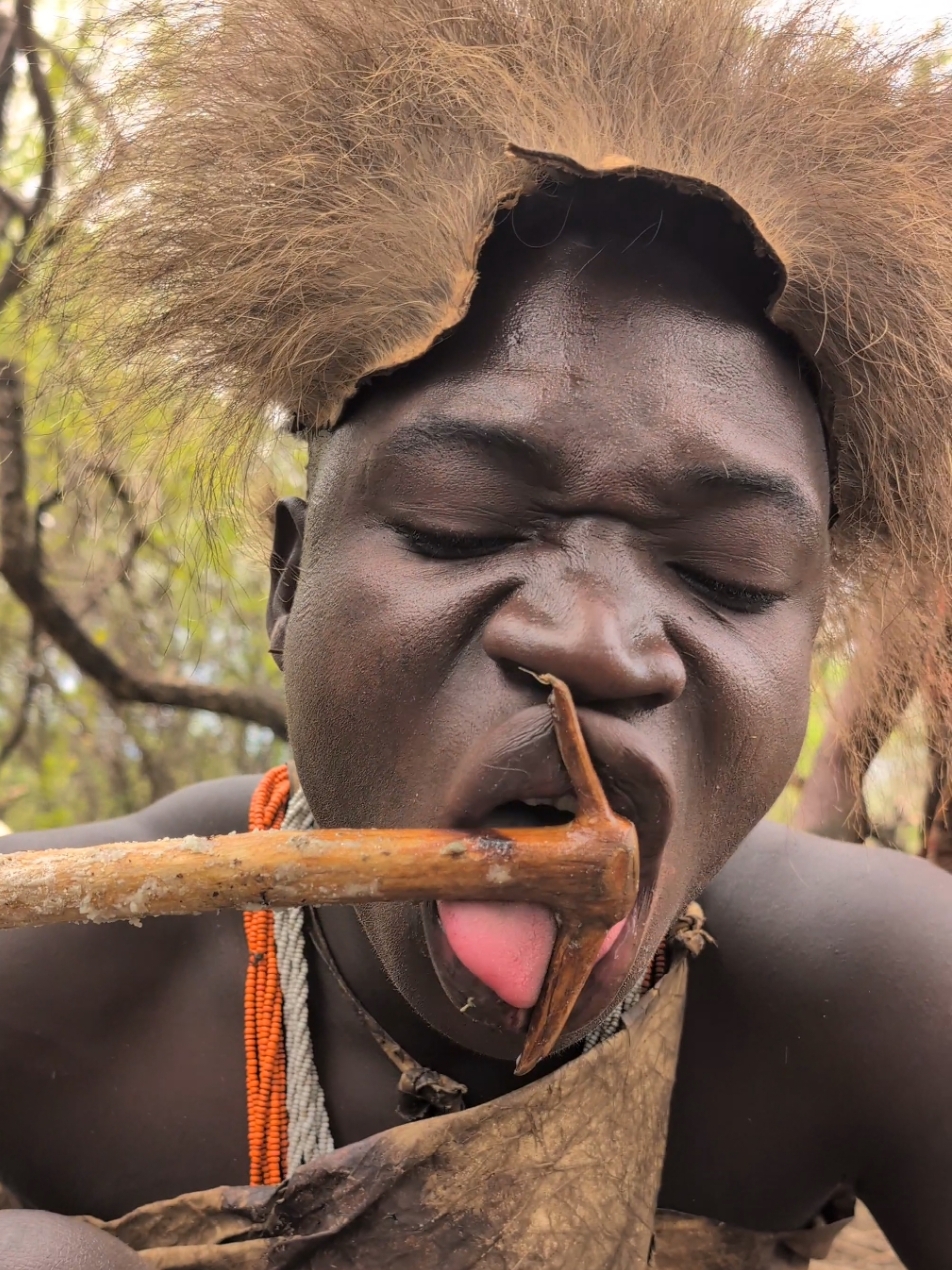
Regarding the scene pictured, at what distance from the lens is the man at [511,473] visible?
3.50 feet

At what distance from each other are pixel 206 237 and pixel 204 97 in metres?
0.15

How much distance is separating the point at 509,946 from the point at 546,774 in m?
0.14

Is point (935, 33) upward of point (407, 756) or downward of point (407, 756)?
upward

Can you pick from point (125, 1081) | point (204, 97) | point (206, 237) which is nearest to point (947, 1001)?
point (125, 1081)

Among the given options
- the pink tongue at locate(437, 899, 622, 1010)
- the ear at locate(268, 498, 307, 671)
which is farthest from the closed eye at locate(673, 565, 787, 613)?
the ear at locate(268, 498, 307, 671)

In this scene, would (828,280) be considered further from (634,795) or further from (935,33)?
(634,795)

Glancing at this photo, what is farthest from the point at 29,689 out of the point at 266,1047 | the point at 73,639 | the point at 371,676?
the point at 371,676

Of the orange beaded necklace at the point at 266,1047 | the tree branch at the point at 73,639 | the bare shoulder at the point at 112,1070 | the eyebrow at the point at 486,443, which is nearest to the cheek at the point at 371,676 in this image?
the eyebrow at the point at 486,443

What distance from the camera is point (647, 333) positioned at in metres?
1.13

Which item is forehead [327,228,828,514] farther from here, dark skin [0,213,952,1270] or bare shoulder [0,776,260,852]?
bare shoulder [0,776,260,852]

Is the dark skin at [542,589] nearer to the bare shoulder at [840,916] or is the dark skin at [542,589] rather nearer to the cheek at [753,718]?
the cheek at [753,718]

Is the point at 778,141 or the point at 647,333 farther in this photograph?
the point at 778,141

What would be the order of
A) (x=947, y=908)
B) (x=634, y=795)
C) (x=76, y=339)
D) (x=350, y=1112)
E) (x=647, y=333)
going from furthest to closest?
(x=947, y=908) < (x=350, y=1112) < (x=76, y=339) < (x=647, y=333) < (x=634, y=795)

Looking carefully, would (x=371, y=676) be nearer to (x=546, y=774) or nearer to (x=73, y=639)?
(x=546, y=774)
